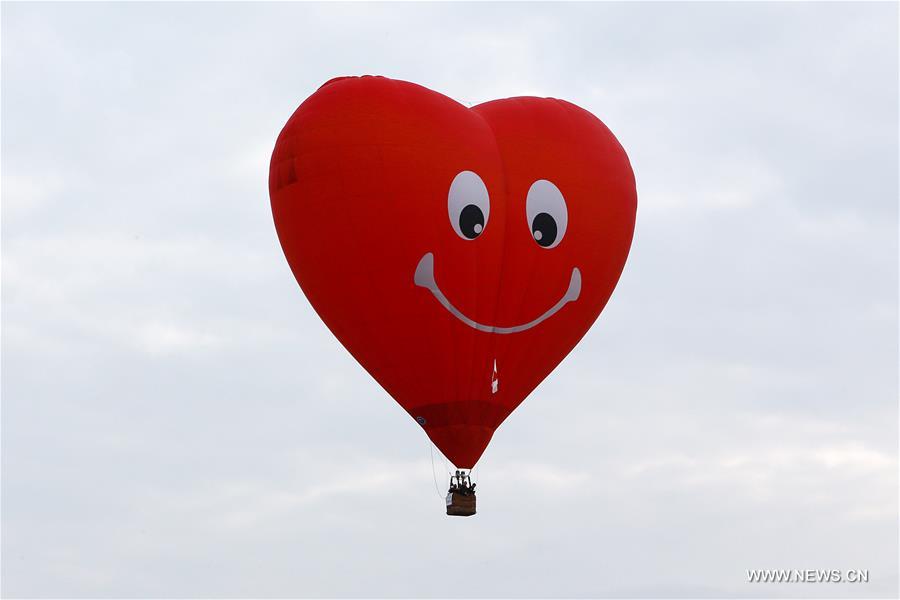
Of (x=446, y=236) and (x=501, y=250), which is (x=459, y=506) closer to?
(x=501, y=250)

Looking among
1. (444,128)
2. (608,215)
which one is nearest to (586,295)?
(608,215)

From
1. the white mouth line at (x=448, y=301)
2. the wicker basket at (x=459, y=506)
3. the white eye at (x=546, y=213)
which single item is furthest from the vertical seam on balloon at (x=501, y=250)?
the wicker basket at (x=459, y=506)

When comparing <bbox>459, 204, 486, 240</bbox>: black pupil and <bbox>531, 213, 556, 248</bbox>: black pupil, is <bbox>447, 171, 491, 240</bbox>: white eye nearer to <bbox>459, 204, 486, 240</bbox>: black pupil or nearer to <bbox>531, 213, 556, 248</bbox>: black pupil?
<bbox>459, 204, 486, 240</bbox>: black pupil

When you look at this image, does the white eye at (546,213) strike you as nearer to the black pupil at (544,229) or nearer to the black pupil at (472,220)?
the black pupil at (544,229)

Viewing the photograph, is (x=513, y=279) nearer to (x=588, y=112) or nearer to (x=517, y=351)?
(x=517, y=351)

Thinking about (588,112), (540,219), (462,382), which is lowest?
(462,382)
